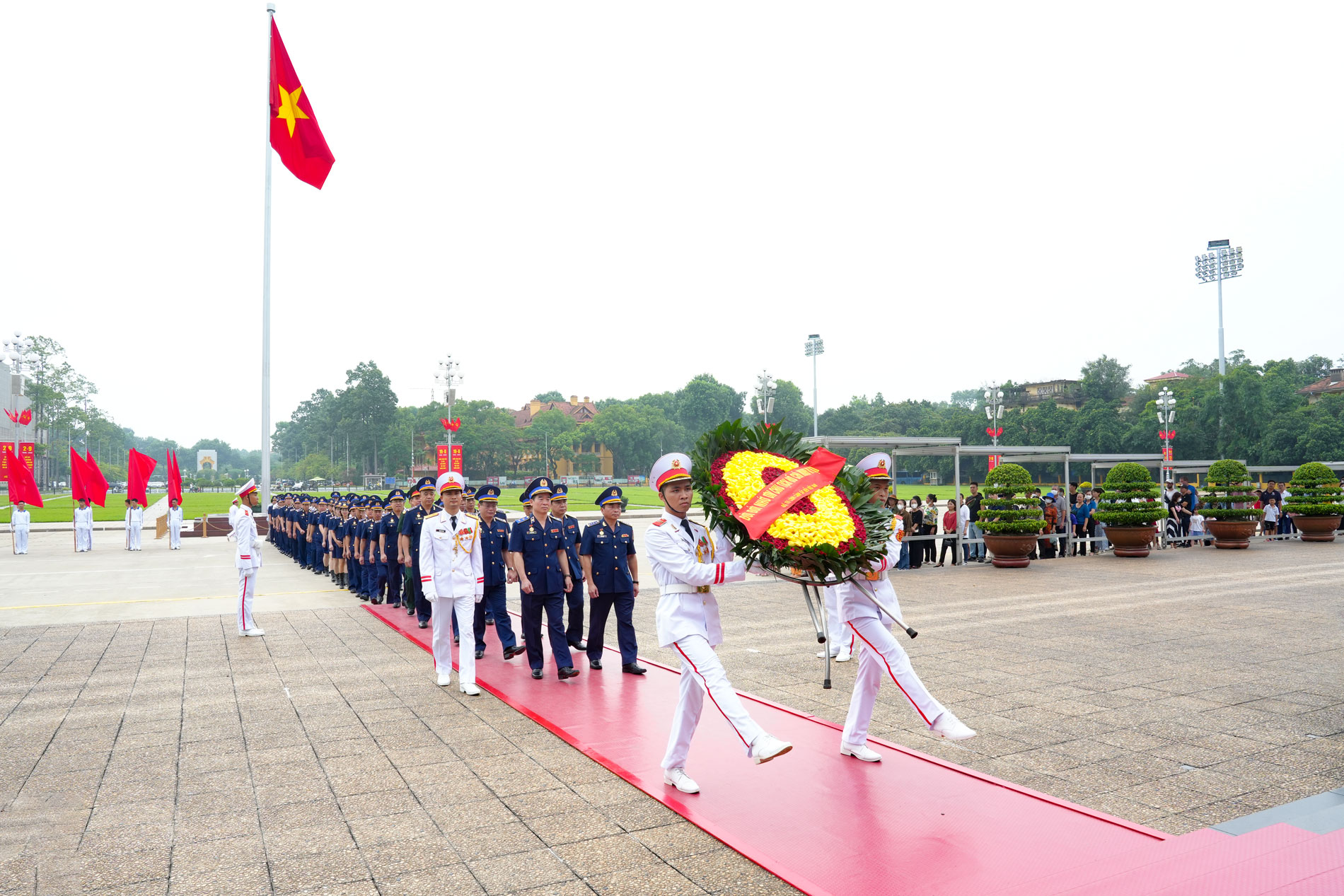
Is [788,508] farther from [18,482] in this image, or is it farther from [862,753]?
[18,482]

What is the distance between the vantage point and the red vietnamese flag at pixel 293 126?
15969mm

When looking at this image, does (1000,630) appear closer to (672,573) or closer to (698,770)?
(698,770)

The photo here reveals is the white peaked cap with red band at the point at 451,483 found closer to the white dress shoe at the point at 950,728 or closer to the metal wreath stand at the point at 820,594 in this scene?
the metal wreath stand at the point at 820,594

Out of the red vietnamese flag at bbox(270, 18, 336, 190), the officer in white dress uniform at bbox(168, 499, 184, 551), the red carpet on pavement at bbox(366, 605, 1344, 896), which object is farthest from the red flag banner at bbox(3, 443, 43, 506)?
the red carpet on pavement at bbox(366, 605, 1344, 896)

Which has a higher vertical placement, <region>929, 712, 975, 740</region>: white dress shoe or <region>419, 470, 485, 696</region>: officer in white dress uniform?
<region>419, 470, 485, 696</region>: officer in white dress uniform

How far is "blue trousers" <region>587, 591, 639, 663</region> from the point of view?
26.7ft

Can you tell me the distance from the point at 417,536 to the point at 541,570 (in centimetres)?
327

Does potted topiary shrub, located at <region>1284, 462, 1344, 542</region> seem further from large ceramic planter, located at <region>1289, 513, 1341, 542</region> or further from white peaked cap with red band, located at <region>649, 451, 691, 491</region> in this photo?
white peaked cap with red band, located at <region>649, 451, 691, 491</region>

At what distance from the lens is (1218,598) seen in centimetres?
1217

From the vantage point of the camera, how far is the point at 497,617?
925 centimetres

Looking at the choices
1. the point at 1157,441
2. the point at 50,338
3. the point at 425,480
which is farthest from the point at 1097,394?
the point at 50,338

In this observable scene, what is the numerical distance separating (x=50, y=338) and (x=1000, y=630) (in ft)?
276

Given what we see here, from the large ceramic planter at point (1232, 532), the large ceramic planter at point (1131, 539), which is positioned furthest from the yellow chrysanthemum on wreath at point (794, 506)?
the large ceramic planter at point (1232, 532)

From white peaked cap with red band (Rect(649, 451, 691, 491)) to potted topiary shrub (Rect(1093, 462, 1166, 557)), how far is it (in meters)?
16.2
